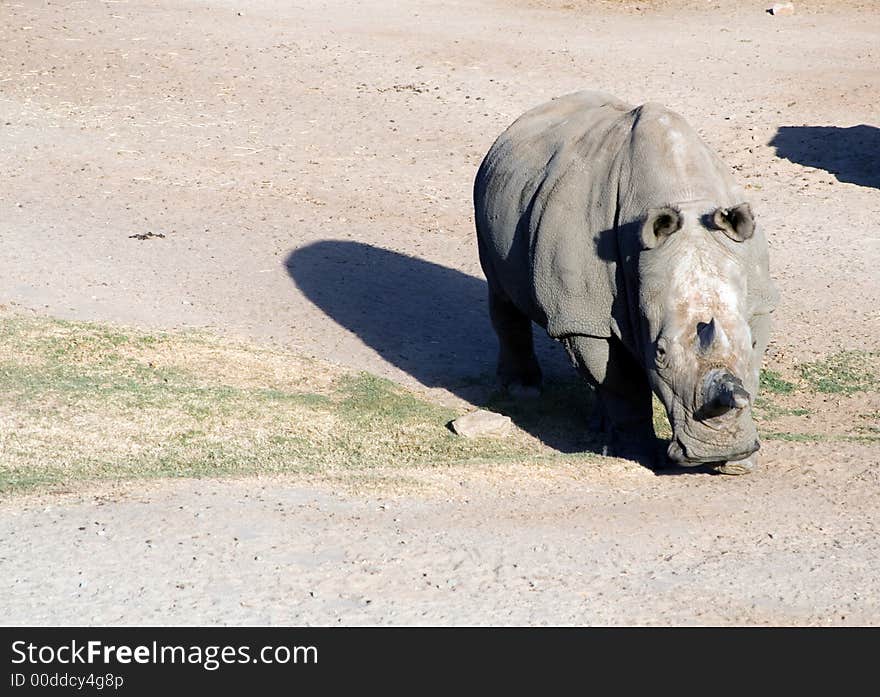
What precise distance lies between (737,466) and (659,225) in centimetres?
176

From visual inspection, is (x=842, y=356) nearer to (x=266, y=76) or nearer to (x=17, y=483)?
(x=17, y=483)

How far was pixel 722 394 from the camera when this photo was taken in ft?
29.5

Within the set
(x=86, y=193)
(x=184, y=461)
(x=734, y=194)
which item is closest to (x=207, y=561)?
(x=184, y=461)

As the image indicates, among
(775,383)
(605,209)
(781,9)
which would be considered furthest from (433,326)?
(781,9)

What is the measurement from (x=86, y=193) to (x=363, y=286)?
4.74 m

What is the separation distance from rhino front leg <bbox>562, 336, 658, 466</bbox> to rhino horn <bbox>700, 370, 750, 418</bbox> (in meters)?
1.37

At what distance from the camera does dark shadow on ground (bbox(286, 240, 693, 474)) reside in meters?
12.5

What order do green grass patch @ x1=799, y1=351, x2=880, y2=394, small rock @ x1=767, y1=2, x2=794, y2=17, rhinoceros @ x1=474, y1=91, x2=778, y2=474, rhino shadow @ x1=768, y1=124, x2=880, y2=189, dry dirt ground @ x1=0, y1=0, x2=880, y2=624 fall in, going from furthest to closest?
small rock @ x1=767, y1=2, x2=794, y2=17 → rhino shadow @ x1=768, y1=124, x2=880, y2=189 → green grass patch @ x1=799, y1=351, x2=880, y2=394 → rhinoceros @ x1=474, y1=91, x2=778, y2=474 → dry dirt ground @ x1=0, y1=0, x2=880, y2=624

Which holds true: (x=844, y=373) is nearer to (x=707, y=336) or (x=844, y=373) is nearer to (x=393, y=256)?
(x=707, y=336)

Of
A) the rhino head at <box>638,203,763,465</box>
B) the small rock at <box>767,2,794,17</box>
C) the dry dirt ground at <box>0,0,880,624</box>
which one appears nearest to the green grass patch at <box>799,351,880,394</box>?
the dry dirt ground at <box>0,0,880,624</box>

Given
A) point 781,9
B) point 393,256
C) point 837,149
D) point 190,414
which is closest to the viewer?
point 190,414

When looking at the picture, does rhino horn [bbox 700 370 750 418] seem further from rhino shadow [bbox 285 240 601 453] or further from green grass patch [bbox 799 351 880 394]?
green grass patch [bbox 799 351 880 394]

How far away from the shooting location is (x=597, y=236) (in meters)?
10.5

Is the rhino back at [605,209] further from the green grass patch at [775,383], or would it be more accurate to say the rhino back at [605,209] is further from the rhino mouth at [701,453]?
the green grass patch at [775,383]
